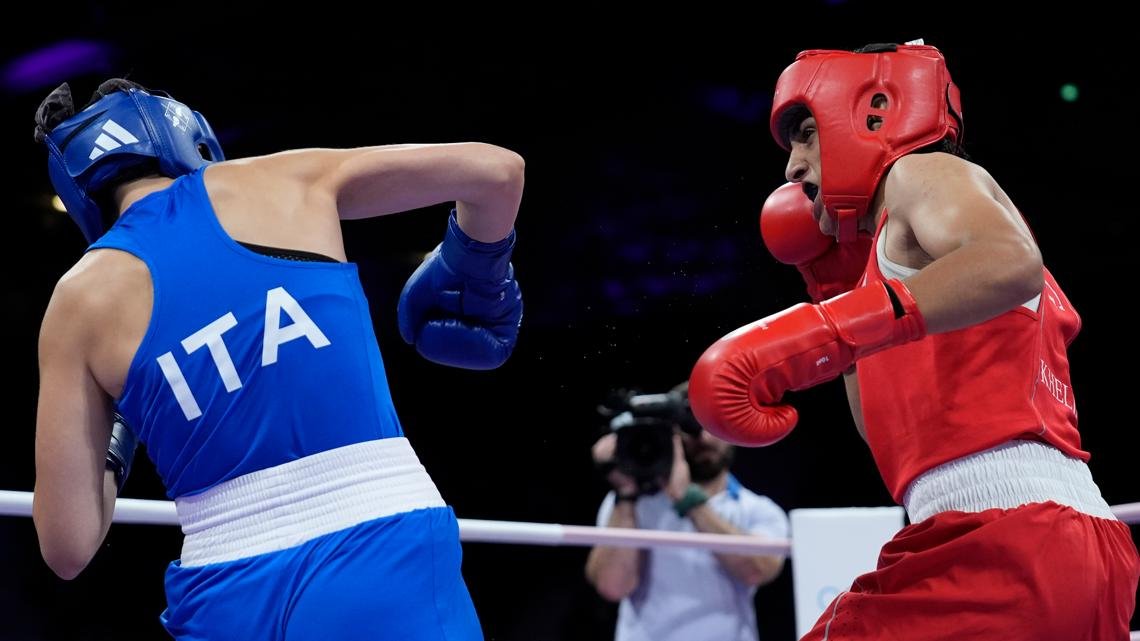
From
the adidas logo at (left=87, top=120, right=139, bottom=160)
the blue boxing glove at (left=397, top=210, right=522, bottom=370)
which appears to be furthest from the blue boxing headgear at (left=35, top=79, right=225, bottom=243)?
the blue boxing glove at (left=397, top=210, right=522, bottom=370)

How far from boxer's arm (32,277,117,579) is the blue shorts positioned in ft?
0.74

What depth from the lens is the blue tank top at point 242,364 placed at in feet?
4.14

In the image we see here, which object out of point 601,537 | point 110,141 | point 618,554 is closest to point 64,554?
point 110,141

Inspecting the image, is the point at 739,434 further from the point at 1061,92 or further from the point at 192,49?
the point at 1061,92

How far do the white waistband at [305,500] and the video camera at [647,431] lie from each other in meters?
2.06

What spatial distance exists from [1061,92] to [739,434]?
5218 millimetres

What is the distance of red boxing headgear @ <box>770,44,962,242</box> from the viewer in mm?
1605

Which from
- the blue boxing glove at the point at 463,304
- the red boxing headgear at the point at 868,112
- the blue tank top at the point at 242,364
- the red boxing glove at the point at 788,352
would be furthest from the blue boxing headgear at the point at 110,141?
the red boxing headgear at the point at 868,112

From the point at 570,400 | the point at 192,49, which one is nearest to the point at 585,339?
the point at 570,400

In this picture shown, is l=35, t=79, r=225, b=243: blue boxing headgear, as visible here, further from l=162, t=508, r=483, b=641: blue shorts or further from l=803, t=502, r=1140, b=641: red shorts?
l=803, t=502, r=1140, b=641: red shorts

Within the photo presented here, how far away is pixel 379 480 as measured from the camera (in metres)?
1.27

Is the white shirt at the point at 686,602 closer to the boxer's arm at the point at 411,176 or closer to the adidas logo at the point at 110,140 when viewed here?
the boxer's arm at the point at 411,176

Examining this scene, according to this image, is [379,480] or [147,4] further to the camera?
[147,4]

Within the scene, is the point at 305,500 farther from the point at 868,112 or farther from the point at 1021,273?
the point at 868,112
